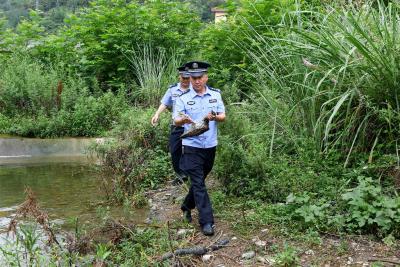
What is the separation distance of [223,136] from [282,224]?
1.45 m

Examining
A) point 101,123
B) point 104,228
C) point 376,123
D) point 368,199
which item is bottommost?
point 101,123

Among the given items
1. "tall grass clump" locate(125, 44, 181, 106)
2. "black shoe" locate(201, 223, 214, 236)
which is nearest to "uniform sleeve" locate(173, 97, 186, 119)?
"black shoe" locate(201, 223, 214, 236)

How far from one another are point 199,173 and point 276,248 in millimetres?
1037

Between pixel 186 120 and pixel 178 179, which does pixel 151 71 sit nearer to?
pixel 178 179

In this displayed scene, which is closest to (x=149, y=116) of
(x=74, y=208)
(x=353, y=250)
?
(x=74, y=208)

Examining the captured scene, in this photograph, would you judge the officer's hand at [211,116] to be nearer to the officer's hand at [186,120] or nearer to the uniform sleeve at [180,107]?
the officer's hand at [186,120]

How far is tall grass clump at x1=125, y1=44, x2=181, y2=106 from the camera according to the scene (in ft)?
36.3

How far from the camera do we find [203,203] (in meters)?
4.68

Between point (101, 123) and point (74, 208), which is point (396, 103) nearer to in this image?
point (74, 208)

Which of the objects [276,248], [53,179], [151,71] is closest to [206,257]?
[276,248]

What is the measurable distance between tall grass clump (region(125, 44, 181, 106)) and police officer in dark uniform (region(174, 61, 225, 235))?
607 centimetres

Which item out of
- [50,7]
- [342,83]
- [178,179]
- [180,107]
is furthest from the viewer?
[50,7]

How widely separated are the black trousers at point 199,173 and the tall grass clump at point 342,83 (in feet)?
4.37

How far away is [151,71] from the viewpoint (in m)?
11.6
